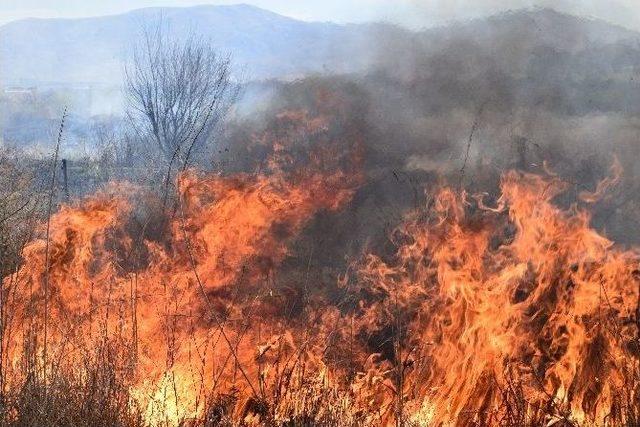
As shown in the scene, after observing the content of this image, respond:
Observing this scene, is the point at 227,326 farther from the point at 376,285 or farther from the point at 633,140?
the point at 633,140

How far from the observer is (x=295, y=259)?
9047 mm

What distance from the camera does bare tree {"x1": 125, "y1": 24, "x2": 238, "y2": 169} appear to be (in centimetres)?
2398

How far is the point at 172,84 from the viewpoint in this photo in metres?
24.8

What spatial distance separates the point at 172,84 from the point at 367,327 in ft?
63.7

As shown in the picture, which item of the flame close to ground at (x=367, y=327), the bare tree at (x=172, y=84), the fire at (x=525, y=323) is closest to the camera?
the flame close to ground at (x=367, y=327)

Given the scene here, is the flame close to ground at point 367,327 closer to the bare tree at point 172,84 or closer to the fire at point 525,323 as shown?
the fire at point 525,323

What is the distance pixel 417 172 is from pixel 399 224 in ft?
7.15

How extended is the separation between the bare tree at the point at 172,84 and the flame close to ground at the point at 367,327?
1561cm

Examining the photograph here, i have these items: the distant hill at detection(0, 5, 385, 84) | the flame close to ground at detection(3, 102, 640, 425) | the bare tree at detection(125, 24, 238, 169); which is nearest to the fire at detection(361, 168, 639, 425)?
the flame close to ground at detection(3, 102, 640, 425)

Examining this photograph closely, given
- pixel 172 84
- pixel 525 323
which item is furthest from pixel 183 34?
pixel 525 323

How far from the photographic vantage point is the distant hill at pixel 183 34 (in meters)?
14.5

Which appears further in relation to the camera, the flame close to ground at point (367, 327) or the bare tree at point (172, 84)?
the bare tree at point (172, 84)

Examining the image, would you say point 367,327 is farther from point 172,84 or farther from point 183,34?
point 183,34

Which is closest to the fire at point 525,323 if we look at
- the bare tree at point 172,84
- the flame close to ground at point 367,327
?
the flame close to ground at point 367,327
